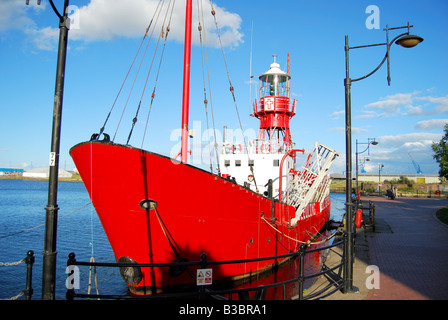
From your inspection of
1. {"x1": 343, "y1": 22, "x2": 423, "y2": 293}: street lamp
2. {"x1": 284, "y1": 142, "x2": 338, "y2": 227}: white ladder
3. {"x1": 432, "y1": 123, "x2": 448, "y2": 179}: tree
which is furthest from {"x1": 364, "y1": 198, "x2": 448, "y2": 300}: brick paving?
{"x1": 432, "y1": 123, "x2": 448, "y2": 179}: tree

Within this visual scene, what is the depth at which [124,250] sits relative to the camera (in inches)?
340

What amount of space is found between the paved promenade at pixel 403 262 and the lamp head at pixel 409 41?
5503mm

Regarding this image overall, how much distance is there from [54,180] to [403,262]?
10515mm

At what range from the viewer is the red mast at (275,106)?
66.0ft

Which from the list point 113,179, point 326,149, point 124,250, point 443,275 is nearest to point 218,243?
point 124,250

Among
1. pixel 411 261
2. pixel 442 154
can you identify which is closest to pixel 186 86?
pixel 411 261

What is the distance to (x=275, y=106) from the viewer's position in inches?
789

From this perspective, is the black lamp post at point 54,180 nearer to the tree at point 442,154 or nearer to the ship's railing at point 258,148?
the ship's railing at point 258,148

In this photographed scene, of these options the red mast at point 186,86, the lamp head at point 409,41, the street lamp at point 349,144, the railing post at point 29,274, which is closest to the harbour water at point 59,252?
the railing post at point 29,274

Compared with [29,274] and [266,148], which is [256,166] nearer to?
[266,148]

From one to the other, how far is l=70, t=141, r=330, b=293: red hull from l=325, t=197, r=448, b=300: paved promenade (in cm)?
353

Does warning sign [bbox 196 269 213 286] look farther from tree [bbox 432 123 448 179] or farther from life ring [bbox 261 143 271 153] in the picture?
tree [bbox 432 123 448 179]

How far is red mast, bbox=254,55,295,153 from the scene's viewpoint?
20109mm
